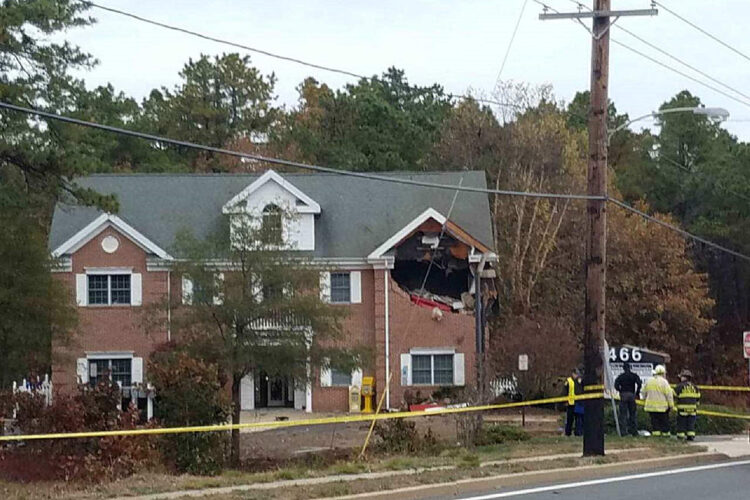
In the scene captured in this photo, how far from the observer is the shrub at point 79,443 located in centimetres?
1780

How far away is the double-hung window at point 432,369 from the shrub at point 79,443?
17834mm

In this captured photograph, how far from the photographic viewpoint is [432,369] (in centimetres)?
3972

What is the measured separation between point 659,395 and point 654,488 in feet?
28.3

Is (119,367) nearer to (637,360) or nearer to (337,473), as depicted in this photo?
(637,360)

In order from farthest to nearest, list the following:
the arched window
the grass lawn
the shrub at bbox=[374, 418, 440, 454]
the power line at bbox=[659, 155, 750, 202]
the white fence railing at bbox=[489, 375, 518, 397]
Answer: the power line at bbox=[659, 155, 750, 202] < the white fence railing at bbox=[489, 375, 518, 397] < the arched window < the shrub at bbox=[374, 418, 440, 454] < the grass lawn

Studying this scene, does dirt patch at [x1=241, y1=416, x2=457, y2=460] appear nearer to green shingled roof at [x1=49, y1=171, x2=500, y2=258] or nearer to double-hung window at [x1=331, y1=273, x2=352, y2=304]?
double-hung window at [x1=331, y1=273, x2=352, y2=304]

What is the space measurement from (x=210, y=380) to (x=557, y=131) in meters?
29.9

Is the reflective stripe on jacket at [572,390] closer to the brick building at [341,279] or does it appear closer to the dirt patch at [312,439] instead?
the dirt patch at [312,439]

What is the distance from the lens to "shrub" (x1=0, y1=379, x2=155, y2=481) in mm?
17797

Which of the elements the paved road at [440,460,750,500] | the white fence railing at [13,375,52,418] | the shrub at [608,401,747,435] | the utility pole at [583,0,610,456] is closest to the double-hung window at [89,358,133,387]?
the white fence railing at [13,375,52,418]

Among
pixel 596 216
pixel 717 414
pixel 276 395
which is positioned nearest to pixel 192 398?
pixel 596 216

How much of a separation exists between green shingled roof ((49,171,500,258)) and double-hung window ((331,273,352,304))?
0.79 meters

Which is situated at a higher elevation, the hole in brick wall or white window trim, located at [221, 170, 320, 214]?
white window trim, located at [221, 170, 320, 214]

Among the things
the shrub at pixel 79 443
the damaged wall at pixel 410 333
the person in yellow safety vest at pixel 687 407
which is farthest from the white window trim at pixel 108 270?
the person in yellow safety vest at pixel 687 407
